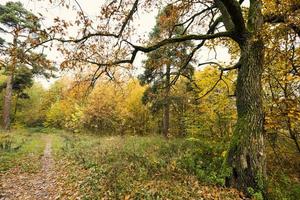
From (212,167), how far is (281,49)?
4.01 metres

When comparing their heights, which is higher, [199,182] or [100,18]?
[100,18]

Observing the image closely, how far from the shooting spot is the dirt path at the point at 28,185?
6.86 metres

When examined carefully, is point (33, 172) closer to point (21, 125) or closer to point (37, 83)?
point (21, 125)

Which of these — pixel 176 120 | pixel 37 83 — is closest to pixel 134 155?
pixel 176 120

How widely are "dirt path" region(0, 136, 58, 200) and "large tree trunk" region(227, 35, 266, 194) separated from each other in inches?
192

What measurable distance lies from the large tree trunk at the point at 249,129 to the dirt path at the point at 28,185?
16.0 feet

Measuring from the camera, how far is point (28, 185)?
7906mm

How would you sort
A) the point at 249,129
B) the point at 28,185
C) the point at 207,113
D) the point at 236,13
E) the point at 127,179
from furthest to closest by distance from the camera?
1. the point at 207,113
2. the point at 28,185
3. the point at 127,179
4. the point at 249,129
5. the point at 236,13

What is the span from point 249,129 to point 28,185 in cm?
701

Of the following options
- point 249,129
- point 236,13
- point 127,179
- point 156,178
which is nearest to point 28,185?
point 127,179

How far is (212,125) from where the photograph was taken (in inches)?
443

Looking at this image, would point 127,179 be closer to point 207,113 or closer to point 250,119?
point 250,119

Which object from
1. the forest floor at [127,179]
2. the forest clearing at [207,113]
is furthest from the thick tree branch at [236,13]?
the forest floor at [127,179]

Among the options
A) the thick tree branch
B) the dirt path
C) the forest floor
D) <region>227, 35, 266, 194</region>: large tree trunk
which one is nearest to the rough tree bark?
<region>227, 35, 266, 194</region>: large tree trunk
